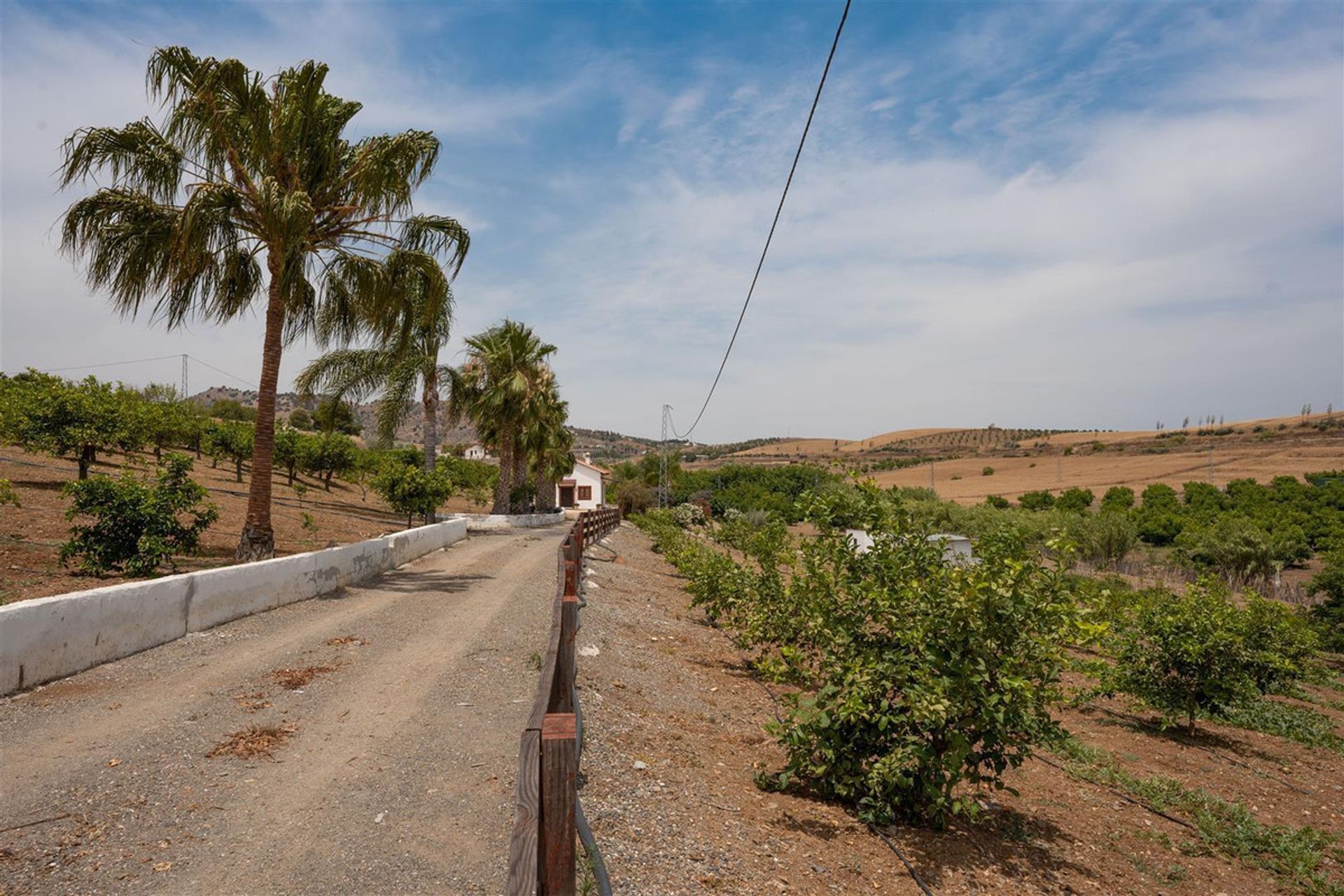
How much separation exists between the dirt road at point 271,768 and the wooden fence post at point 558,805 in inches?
47.4

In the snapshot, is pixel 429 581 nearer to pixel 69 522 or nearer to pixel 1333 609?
pixel 69 522

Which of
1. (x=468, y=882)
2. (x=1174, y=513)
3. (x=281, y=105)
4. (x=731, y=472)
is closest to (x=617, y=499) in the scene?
(x=731, y=472)

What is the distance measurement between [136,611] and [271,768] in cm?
355

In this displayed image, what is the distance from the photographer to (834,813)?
215 inches

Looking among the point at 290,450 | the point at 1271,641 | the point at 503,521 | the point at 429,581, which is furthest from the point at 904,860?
the point at 290,450

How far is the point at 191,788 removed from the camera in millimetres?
4422

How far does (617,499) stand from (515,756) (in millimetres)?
47605

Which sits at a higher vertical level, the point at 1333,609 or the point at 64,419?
the point at 64,419

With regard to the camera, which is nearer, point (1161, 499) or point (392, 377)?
point (392, 377)

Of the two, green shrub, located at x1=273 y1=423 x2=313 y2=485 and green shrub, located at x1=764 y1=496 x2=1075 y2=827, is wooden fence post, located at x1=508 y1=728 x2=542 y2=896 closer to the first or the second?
green shrub, located at x1=764 y1=496 x2=1075 y2=827

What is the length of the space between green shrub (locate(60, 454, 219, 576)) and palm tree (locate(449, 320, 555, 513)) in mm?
18416

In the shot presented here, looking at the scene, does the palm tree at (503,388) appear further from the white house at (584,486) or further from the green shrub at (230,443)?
the white house at (584,486)

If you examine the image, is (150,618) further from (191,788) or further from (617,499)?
(617,499)

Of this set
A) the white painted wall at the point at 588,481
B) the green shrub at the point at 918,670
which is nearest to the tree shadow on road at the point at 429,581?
the green shrub at the point at 918,670
